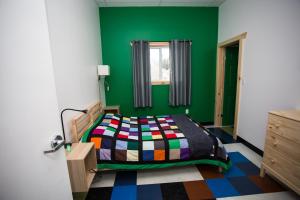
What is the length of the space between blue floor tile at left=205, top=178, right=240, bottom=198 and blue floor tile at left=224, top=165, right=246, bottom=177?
15 centimetres

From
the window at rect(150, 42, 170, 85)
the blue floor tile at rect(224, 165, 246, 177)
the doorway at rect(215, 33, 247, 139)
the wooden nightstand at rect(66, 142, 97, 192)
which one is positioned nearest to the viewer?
the wooden nightstand at rect(66, 142, 97, 192)

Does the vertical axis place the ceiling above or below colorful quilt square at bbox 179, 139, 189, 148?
above

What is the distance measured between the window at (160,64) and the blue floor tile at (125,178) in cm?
232

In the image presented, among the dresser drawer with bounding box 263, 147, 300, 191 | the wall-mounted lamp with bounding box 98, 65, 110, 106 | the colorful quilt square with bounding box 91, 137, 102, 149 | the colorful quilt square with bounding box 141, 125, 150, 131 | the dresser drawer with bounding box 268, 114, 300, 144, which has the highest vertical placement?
the wall-mounted lamp with bounding box 98, 65, 110, 106

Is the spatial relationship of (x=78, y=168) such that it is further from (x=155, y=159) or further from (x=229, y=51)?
(x=229, y=51)

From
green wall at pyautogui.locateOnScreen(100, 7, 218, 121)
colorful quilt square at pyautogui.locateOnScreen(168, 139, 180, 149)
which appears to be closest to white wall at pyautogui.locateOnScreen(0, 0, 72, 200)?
colorful quilt square at pyautogui.locateOnScreen(168, 139, 180, 149)

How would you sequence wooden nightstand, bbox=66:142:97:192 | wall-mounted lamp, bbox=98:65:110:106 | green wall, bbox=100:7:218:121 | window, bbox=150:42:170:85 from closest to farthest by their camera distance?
wooden nightstand, bbox=66:142:97:192 → wall-mounted lamp, bbox=98:65:110:106 → green wall, bbox=100:7:218:121 → window, bbox=150:42:170:85

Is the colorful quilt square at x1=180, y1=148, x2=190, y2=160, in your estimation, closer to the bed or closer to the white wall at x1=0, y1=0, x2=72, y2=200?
the bed

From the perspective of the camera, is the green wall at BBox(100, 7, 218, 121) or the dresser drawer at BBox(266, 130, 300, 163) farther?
the green wall at BBox(100, 7, 218, 121)

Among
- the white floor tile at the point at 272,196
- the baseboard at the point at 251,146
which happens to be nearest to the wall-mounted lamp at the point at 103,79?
the white floor tile at the point at 272,196

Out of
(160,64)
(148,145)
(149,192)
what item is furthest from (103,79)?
(149,192)

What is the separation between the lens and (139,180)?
203 centimetres

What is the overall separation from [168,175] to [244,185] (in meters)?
1.00

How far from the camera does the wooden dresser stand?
5.02ft
